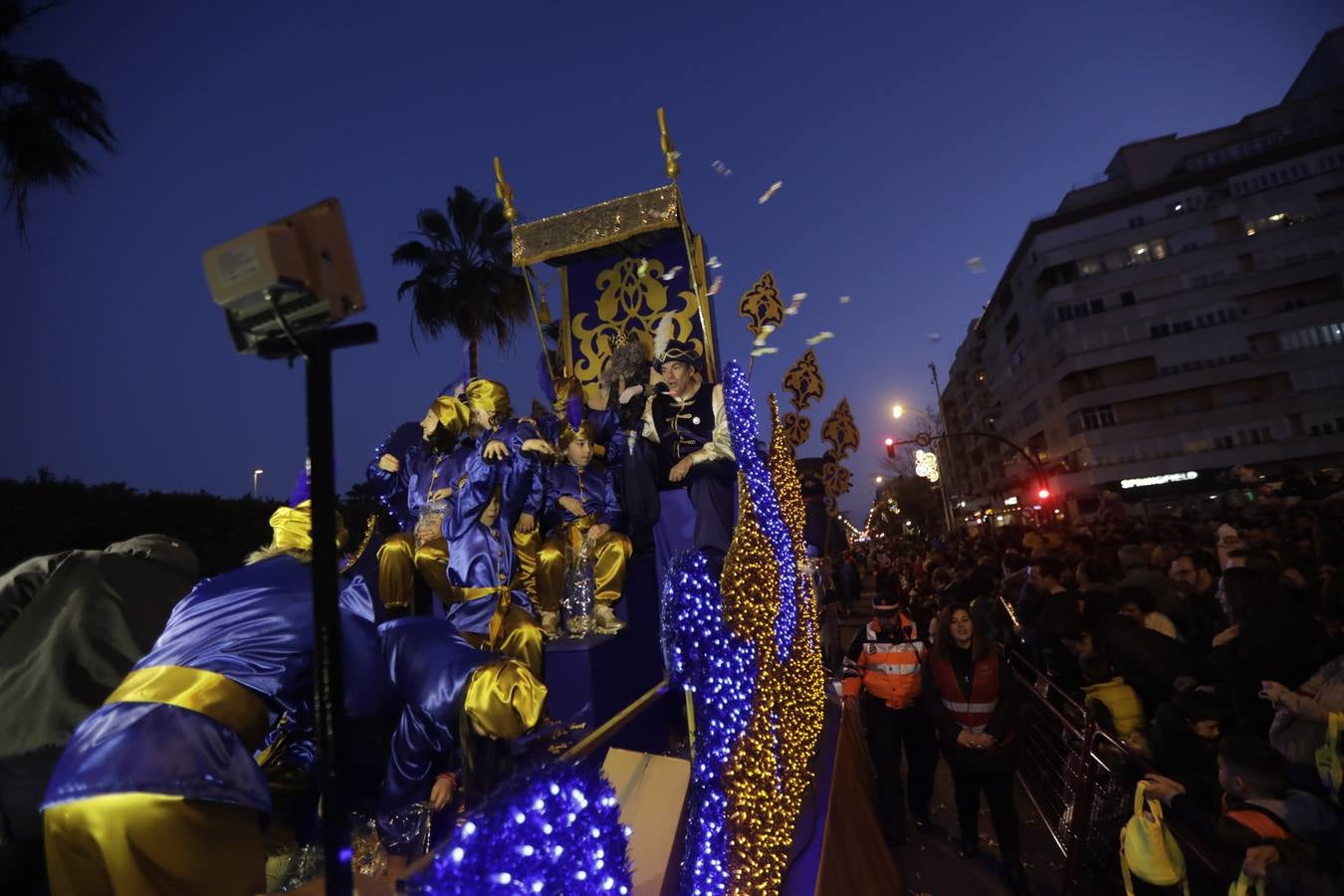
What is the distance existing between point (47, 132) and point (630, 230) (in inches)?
261

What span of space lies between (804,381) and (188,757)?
5523mm

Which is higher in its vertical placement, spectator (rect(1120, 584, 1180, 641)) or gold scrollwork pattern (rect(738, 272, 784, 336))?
gold scrollwork pattern (rect(738, 272, 784, 336))

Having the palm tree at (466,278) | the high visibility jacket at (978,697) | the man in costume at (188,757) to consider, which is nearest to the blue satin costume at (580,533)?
the high visibility jacket at (978,697)

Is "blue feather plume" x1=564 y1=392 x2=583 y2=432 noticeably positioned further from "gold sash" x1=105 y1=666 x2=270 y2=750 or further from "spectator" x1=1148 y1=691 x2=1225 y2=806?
"spectator" x1=1148 y1=691 x2=1225 y2=806

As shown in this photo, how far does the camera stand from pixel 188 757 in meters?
1.47

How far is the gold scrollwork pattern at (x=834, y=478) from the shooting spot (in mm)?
7344

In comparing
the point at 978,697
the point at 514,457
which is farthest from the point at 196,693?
the point at 978,697

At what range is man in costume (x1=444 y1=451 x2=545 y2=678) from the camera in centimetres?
397

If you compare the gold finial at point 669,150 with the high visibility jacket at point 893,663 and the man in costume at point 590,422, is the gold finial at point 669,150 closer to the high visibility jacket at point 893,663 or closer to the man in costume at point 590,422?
the man in costume at point 590,422

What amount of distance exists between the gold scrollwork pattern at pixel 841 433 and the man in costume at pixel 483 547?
3.75 metres

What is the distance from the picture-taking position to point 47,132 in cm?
746

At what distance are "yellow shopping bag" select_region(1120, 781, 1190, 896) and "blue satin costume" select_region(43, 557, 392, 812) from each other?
3.62 metres

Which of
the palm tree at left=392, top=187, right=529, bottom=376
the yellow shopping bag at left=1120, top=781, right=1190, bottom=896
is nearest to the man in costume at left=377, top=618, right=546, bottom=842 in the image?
the yellow shopping bag at left=1120, top=781, right=1190, bottom=896

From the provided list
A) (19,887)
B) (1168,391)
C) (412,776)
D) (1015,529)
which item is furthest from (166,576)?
(1168,391)
